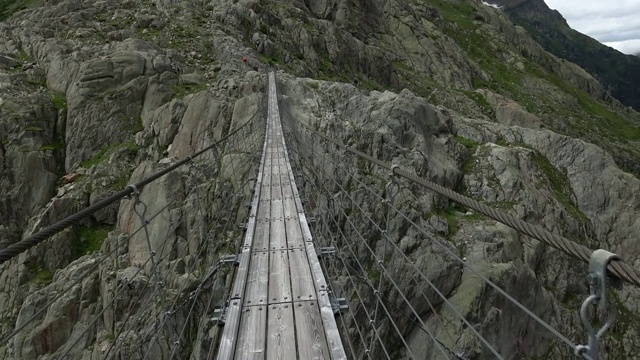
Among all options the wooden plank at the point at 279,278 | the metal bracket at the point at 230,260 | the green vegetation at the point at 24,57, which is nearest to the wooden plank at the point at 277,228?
the wooden plank at the point at 279,278

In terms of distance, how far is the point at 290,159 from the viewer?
1505cm

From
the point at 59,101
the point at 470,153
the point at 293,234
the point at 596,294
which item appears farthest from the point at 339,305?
the point at 59,101

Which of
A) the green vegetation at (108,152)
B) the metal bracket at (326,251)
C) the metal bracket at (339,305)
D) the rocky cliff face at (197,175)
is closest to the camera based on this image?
the metal bracket at (339,305)

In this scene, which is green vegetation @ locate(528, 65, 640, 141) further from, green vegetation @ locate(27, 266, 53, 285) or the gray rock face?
green vegetation @ locate(27, 266, 53, 285)

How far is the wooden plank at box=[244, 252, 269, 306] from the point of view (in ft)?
19.5

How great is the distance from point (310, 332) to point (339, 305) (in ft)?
2.02

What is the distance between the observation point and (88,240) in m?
19.5

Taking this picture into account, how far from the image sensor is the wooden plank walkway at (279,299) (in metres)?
4.88

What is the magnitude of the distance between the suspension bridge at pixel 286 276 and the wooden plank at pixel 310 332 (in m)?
0.01

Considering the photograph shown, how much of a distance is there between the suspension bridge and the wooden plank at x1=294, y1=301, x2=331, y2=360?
14 mm

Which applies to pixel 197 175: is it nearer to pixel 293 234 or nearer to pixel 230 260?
pixel 293 234

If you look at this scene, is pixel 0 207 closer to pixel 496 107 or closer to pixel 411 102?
pixel 411 102

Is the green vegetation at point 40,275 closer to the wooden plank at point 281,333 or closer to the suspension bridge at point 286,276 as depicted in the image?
the suspension bridge at point 286,276

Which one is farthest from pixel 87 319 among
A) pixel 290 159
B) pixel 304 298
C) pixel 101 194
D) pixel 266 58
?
pixel 266 58
